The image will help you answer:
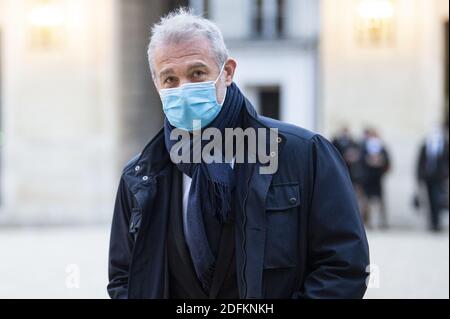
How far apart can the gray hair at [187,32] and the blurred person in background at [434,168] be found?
1304 centimetres

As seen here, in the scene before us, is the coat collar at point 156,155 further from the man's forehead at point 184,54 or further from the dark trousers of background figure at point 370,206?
the dark trousers of background figure at point 370,206

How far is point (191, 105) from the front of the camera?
3.30m

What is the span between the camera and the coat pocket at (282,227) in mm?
3207

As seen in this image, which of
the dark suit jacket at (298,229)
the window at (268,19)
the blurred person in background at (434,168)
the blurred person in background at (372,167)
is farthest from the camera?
the window at (268,19)

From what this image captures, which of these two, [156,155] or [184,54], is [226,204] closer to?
[156,155]

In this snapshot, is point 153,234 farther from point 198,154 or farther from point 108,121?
point 108,121

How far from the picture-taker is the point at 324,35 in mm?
17500

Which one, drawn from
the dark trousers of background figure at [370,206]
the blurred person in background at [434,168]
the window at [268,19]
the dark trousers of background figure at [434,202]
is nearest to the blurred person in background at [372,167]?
the dark trousers of background figure at [370,206]

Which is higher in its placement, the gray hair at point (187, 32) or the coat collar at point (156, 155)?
the gray hair at point (187, 32)

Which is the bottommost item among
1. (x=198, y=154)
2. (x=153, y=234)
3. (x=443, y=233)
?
(x=443, y=233)

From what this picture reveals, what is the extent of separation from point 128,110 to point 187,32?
1616cm

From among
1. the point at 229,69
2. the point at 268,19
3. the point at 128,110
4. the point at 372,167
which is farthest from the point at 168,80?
the point at 268,19

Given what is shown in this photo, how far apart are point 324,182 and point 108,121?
15497 mm

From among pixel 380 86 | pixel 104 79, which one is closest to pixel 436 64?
pixel 380 86
